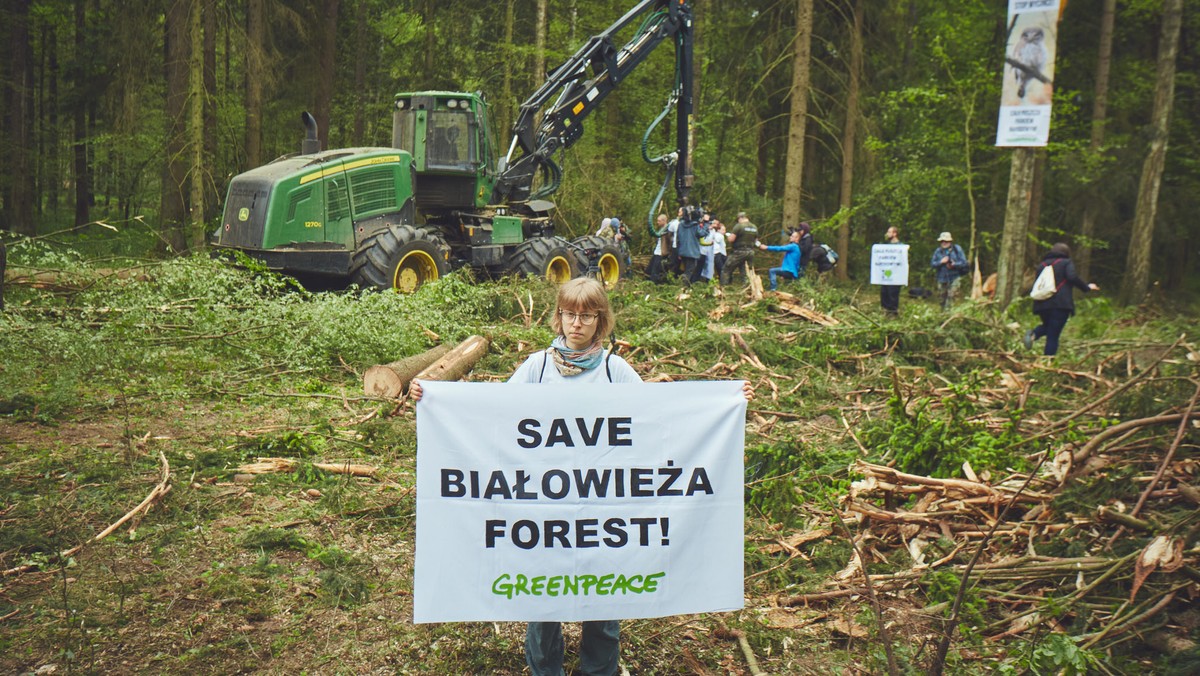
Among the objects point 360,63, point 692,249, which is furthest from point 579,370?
point 360,63

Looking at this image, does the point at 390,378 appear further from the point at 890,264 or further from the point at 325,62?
the point at 325,62

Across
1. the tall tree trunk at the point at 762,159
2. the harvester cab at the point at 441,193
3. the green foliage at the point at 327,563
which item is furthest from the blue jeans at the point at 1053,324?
the tall tree trunk at the point at 762,159

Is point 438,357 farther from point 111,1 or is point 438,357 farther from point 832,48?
point 832,48

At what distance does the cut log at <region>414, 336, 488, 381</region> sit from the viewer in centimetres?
850

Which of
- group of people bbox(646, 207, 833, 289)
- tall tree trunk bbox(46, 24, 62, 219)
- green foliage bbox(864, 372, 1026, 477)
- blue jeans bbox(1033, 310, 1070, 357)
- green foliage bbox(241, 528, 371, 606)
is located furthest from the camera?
tall tree trunk bbox(46, 24, 62, 219)

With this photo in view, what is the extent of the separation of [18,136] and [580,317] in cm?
2535

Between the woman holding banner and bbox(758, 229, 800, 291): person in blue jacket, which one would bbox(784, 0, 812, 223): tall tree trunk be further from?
the woman holding banner

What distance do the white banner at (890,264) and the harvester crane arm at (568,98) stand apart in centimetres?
538

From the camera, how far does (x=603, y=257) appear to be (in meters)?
17.9

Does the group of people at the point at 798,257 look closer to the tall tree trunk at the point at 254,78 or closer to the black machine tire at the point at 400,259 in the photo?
the black machine tire at the point at 400,259

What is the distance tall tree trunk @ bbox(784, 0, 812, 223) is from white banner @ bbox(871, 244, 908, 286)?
4.68 metres

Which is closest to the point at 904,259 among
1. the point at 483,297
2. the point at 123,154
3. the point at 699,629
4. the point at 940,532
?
the point at 483,297

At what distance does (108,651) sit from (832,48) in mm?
22416

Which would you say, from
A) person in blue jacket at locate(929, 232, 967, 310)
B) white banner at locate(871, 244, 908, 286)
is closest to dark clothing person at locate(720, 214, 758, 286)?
white banner at locate(871, 244, 908, 286)
